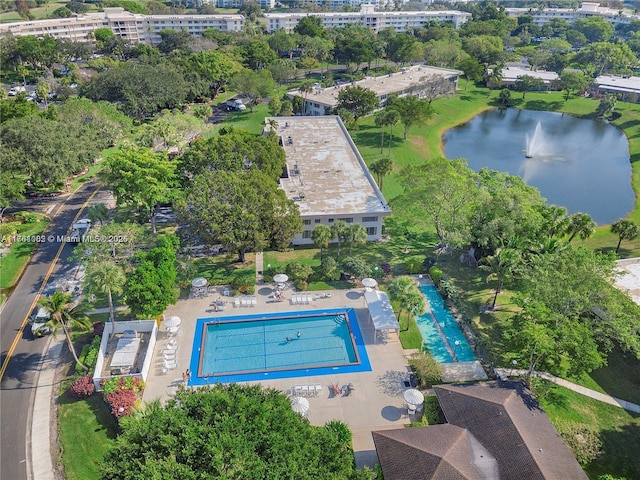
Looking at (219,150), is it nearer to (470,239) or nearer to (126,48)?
(470,239)

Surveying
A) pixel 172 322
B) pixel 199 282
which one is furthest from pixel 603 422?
pixel 199 282

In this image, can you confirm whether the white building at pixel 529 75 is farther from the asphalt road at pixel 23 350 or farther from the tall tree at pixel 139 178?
the asphalt road at pixel 23 350

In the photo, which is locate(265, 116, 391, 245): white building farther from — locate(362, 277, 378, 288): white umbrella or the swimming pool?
the swimming pool

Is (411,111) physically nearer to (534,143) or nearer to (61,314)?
(534,143)

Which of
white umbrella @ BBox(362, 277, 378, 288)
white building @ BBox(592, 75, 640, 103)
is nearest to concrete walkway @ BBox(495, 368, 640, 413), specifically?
white umbrella @ BBox(362, 277, 378, 288)

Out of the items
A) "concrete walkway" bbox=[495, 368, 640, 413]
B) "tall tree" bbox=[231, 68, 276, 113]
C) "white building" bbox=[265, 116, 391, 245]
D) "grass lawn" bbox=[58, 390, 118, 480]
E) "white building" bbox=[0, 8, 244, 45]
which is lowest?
"grass lawn" bbox=[58, 390, 118, 480]

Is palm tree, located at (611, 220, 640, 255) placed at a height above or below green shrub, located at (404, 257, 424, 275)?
above
